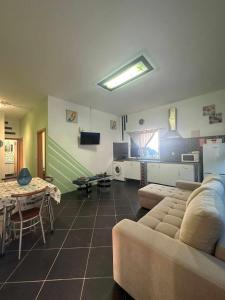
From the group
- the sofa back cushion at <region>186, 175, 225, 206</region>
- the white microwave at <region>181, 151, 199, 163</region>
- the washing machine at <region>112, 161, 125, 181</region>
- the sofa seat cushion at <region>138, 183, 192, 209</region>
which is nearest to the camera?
the sofa back cushion at <region>186, 175, 225, 206</region>

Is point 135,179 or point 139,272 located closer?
point 139,272

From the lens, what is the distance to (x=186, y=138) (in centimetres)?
460

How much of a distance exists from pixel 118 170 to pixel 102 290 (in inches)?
183

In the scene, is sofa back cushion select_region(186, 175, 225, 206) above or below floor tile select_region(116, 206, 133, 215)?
above

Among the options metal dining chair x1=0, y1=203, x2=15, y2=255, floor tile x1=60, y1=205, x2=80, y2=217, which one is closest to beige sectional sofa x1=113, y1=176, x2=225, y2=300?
metal dining chair x1=0, y1=203, x2=15, y2=255

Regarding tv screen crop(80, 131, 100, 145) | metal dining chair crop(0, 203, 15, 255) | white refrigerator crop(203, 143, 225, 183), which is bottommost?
metal dining chair crop(0, 203, 15, 255)

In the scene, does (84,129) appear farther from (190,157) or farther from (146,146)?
(190,157)

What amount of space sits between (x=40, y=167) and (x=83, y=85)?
327 cm

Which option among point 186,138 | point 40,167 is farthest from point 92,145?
point 186,138

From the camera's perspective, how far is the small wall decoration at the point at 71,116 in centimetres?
Result: 448

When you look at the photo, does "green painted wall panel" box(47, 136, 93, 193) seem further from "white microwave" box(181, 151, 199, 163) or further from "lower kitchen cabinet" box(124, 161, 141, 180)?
"white microwave" box(181, 151, 199, 163)

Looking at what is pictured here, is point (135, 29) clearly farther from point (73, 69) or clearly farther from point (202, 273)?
point (202, 273)

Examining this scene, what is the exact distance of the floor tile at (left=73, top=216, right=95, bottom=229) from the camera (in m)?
2.46

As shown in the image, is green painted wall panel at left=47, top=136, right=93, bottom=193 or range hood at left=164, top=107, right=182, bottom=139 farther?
range hood at left=164, top=107, right=182, bottom=139
